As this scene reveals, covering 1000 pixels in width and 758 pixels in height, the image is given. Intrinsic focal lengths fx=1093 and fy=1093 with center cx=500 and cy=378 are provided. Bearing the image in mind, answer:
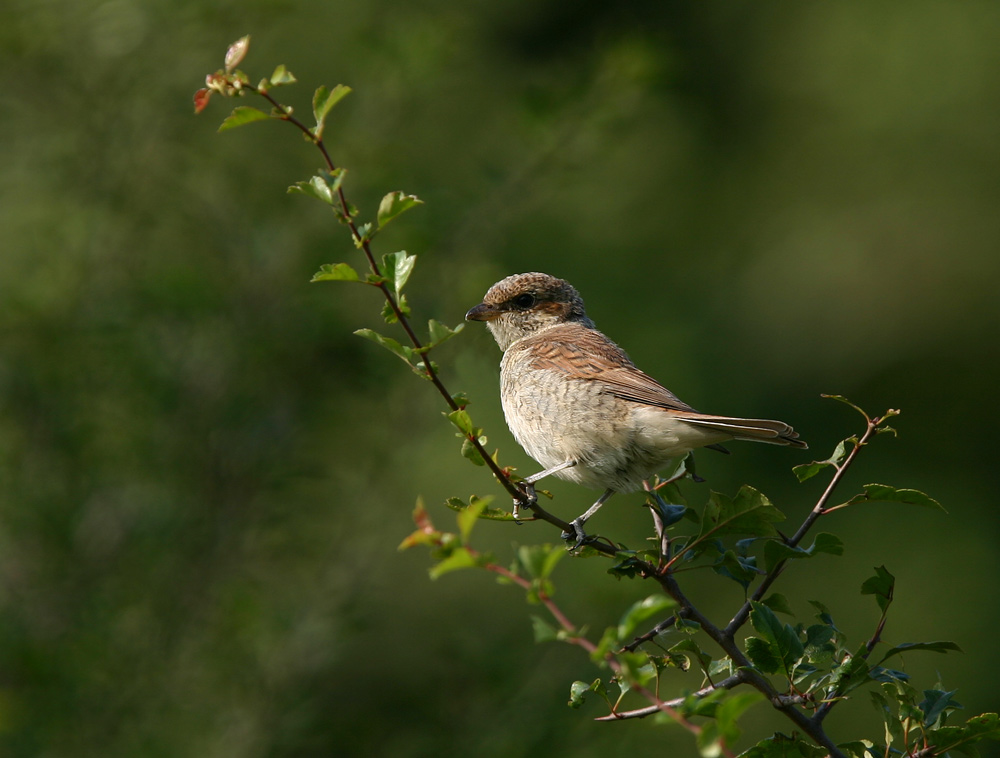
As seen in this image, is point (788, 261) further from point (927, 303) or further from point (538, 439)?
point (538, 439)

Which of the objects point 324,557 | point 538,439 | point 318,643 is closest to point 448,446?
point 324,557

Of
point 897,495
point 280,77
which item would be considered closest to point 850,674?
point 897,495

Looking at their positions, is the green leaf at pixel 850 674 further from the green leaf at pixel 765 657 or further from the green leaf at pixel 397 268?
the green leaf at pixel 397 268

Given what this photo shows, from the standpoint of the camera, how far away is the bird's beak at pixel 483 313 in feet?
14.7

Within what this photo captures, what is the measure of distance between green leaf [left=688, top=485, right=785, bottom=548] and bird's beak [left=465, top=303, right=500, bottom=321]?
2.06 meters

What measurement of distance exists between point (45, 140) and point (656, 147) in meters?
7.70

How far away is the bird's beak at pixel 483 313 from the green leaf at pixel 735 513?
206 cm

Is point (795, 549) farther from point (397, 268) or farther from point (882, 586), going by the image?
point (397, 268)

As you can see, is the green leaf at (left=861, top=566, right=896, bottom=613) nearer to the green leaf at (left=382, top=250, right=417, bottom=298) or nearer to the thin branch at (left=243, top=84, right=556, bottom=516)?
the thin branch at (left=243, top=84, right=556, bottom=516)

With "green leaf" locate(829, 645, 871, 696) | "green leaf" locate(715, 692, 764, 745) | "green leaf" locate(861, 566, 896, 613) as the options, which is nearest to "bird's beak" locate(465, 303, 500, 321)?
"green leaf" locate(861, 566, 896, 613)

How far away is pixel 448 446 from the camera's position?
326 inches

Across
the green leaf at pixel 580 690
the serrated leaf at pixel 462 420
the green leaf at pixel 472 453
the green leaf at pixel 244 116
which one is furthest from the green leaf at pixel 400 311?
the green leaf at pixel 580 690

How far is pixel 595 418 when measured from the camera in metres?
3.77

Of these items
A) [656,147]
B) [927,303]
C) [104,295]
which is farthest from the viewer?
[656,147]
